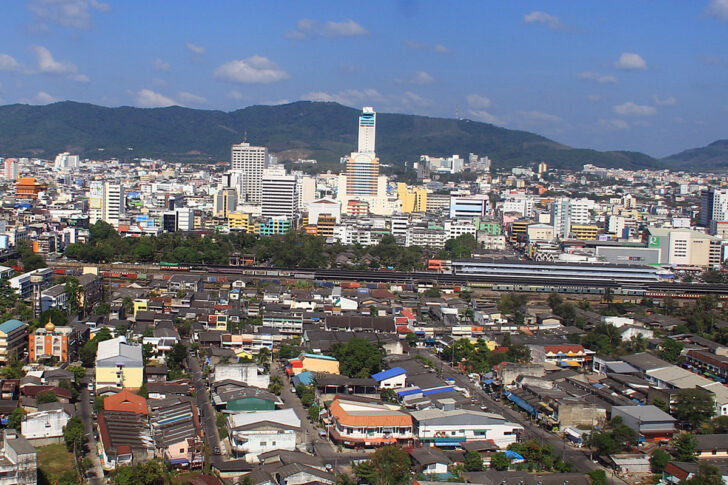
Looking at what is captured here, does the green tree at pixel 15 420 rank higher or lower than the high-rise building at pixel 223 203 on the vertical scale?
lower

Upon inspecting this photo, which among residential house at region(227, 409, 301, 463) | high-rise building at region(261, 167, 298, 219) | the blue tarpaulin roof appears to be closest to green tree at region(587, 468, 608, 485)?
residential house at region(227, 409, 301, 463)

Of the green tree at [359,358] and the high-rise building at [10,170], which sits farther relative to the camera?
the high-rise building at [10,170]

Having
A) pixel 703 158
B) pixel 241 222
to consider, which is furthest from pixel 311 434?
pixel 703 158

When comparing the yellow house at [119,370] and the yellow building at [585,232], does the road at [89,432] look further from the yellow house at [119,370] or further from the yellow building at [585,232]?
the yellow building at [585,232]

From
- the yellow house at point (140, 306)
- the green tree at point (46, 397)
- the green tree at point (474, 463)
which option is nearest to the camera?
the green tree at point (474, 463)

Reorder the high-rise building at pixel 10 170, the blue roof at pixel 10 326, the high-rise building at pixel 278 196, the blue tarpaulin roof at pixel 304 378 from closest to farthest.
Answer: the blue tarpaulin roof at pixel 304 378 → the blue roof at pixel 10 326 → the high-rise building at pixel 278 196 → the high-rise building at pixel 10 170

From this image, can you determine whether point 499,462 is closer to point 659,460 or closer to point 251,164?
point 659,460

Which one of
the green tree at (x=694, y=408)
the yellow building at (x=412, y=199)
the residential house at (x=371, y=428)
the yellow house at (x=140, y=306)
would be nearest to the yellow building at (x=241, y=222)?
the yellow building at (x=412, y=199)
